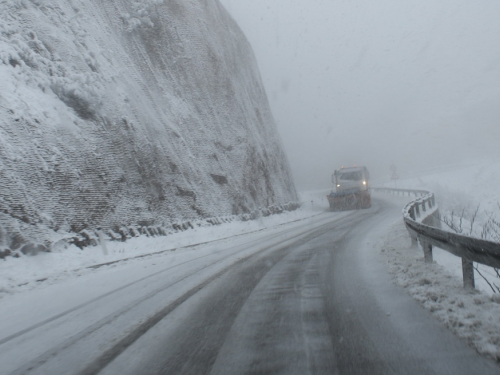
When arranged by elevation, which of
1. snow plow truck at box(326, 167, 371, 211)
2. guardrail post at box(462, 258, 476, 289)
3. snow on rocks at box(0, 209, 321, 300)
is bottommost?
guardrail post at box(462, 258, 476, 289)

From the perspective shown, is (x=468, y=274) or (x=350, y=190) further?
(x=350, y=190)

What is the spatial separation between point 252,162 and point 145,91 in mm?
9195

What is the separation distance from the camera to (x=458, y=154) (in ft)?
293

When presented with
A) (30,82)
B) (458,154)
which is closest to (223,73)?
(30,82)

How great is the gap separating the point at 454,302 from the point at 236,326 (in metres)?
2.46

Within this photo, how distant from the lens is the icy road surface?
3.15 meters

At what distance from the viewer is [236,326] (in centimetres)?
419

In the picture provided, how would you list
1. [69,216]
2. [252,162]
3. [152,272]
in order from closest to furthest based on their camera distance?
[152,272], [69,216], [252,162]

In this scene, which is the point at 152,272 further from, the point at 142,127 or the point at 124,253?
the point at 142,127

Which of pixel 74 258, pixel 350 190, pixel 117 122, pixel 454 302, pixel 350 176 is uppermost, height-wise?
pixel 117 122

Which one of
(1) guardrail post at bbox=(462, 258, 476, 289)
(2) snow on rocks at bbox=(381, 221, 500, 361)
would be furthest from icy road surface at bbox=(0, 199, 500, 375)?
(1) guardrail post at bbox=(462, 258, 476, 289)

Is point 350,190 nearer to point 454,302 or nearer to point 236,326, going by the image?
point 454,302

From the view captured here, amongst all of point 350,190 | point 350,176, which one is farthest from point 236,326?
point 350,176

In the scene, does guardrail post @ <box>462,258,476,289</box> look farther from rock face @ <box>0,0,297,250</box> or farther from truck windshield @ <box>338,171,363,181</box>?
truck windshield @ <box>338,171,363,181</box>
